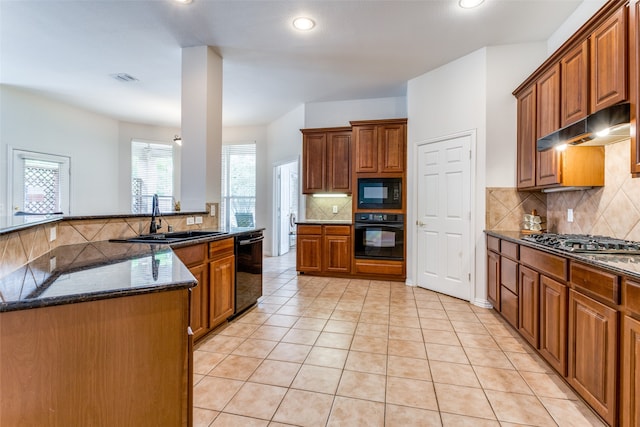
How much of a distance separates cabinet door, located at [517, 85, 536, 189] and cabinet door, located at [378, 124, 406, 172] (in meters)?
1.55

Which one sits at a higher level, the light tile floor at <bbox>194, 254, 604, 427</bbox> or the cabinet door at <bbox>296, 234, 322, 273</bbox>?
the cabinet door at <bbox>296, 234, 322, 273</bbox>

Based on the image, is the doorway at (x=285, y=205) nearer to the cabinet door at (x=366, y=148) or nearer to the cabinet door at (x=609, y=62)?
the cabinet door at (x=366, y=148)

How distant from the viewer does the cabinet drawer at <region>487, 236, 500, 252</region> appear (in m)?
3.06

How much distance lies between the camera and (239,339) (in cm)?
260

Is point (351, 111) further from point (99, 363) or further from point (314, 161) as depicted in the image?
point (99, 363)

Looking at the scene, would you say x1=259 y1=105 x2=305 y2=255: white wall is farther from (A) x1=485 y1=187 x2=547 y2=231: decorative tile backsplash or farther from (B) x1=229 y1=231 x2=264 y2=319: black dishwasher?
(A) x1=485 y1=187 x2=547 y2=231: decorative tile backsplash

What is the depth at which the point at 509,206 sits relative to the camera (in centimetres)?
337

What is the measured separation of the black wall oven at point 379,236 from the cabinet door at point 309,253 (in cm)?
61

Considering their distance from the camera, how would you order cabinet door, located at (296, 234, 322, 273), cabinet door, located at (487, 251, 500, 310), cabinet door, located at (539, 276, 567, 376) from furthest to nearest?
cabinet door, located at (296, 234, 322, 273) < cabinet door, located at (487, 251, 500, 310) < cabinet door, located at (539, 276, 567, 376)

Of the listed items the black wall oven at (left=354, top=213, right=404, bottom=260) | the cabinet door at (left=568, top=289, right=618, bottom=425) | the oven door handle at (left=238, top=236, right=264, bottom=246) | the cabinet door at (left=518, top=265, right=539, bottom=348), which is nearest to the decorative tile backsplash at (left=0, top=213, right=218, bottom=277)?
the oven door handle at (left=238, top=236, right=264, bottom=246)

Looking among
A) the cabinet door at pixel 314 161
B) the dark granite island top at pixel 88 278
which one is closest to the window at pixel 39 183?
the cabinet door at pixel 314 161

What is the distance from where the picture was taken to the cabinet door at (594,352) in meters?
1.48

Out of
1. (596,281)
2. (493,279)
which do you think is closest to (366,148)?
(493,279)

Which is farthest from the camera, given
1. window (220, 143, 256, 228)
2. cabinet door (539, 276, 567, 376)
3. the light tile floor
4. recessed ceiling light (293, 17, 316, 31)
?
window (220, 143, 256, 228)
